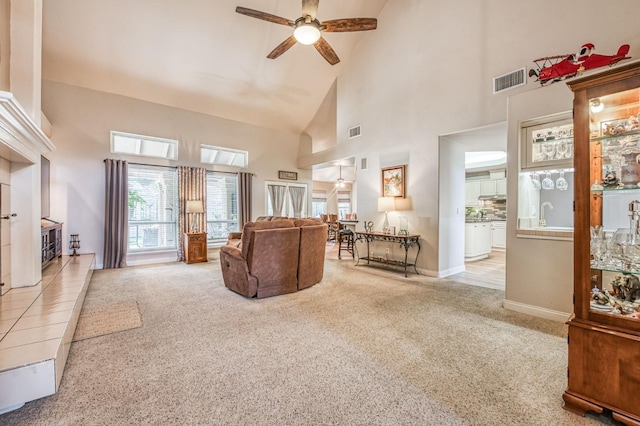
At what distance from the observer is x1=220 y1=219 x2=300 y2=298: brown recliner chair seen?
3.53m

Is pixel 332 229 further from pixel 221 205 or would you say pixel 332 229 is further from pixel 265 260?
pixel 265 260

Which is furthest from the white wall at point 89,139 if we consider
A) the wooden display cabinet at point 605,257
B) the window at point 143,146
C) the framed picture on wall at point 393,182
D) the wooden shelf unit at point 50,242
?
the wooden display cabinet at point 605,257

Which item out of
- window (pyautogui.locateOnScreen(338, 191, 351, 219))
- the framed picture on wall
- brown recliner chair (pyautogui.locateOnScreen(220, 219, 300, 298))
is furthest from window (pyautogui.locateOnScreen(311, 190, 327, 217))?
brown recliner chair (pyautogui.locateOnScreen(220, 219, 300, 298))

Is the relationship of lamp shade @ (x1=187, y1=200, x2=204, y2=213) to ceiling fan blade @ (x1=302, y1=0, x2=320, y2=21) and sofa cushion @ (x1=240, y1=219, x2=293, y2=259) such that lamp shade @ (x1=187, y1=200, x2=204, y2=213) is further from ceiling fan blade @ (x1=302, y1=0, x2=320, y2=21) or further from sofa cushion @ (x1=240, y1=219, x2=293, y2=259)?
ceiling fan blade @ (x1=302, y1=0, x2=320, y2=21)

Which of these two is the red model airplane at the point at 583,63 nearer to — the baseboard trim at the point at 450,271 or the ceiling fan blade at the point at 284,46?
the ceiling fan blade at the point at 284,46

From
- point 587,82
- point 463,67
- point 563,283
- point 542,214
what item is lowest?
point 563,283

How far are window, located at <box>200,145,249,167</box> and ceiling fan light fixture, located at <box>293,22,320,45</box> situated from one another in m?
4.23

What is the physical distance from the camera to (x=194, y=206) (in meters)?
6.04

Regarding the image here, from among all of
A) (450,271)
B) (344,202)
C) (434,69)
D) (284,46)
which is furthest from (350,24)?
(344,202)

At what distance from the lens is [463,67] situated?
4.34 m

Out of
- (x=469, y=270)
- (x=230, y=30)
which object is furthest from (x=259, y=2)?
(x=469, y=270)

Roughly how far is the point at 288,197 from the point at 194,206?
290cm

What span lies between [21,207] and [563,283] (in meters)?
5.91

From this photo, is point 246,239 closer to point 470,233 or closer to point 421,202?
point 421,202
